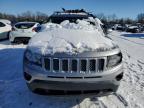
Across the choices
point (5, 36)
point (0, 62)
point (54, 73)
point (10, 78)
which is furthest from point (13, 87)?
point (5, 36)

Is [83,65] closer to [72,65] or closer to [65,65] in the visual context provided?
[72,65]

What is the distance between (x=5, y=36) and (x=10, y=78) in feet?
35.3

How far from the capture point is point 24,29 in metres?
14.2

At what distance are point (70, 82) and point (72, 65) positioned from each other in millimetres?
276

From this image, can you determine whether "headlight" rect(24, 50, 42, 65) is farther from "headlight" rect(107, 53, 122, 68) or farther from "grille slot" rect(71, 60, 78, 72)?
"headlight" rect(107, 53, 122, 68)

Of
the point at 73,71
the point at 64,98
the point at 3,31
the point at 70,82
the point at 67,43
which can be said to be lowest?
the point at 3,31

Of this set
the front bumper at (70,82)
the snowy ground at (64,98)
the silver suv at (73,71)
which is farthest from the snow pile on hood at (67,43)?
the snowy ground at (64,98)

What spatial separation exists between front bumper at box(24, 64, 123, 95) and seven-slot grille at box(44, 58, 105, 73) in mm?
101

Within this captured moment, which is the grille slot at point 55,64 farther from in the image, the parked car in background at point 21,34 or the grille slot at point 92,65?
the parked car in background at point 21,34

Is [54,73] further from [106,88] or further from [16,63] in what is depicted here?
[16,63]

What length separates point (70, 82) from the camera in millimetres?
3938

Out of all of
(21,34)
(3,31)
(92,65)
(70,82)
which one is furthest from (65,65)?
(3,31)

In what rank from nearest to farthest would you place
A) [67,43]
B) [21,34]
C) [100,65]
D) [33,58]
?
[100,65]
[33,58]
[67,43]
[21,34]

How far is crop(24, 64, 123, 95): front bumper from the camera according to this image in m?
3.95
